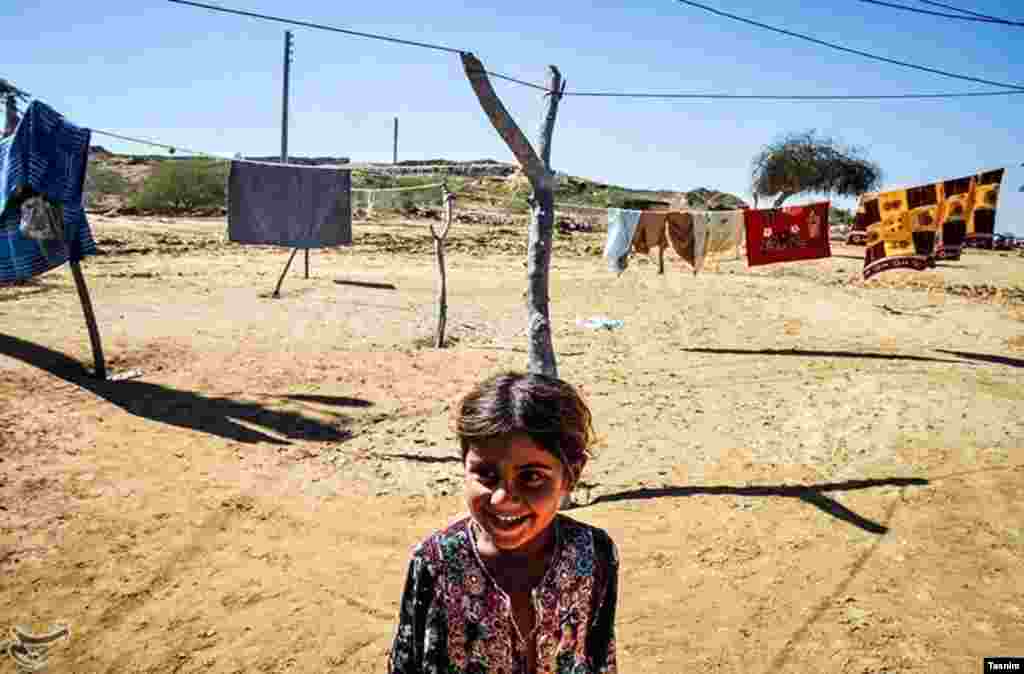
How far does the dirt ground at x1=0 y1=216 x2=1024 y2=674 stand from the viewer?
11.1ft

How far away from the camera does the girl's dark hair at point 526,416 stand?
4.75ft

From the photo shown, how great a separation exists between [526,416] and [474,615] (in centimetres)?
48

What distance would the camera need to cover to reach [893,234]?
9.48 metres

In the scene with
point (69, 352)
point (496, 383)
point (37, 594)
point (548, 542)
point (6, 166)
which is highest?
point (6, 166)

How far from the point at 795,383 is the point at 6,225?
8.90m

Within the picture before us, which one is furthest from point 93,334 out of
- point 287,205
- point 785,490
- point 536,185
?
point 785,490

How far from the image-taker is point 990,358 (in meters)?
9.12

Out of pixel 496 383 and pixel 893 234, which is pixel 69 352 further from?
pixel 893 234

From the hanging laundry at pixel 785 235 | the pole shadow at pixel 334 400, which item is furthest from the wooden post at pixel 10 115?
the hanging laundry at pixel 785 235

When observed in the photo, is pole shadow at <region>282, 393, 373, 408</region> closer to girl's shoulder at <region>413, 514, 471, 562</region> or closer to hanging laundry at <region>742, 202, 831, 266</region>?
girl's shoulder at <region>413, 514, 471, 562</region>

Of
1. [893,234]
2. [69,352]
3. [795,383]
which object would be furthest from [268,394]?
[893,234]

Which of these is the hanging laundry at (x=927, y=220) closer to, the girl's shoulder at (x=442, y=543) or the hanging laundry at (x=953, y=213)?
the hanging laundry at (x=953, y=213)

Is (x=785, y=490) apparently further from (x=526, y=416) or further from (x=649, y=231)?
(x=649, y=231)

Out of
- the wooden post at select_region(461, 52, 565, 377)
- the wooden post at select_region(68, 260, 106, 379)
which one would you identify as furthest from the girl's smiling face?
the wooden post at select_region(68, 260, 106, 379)
